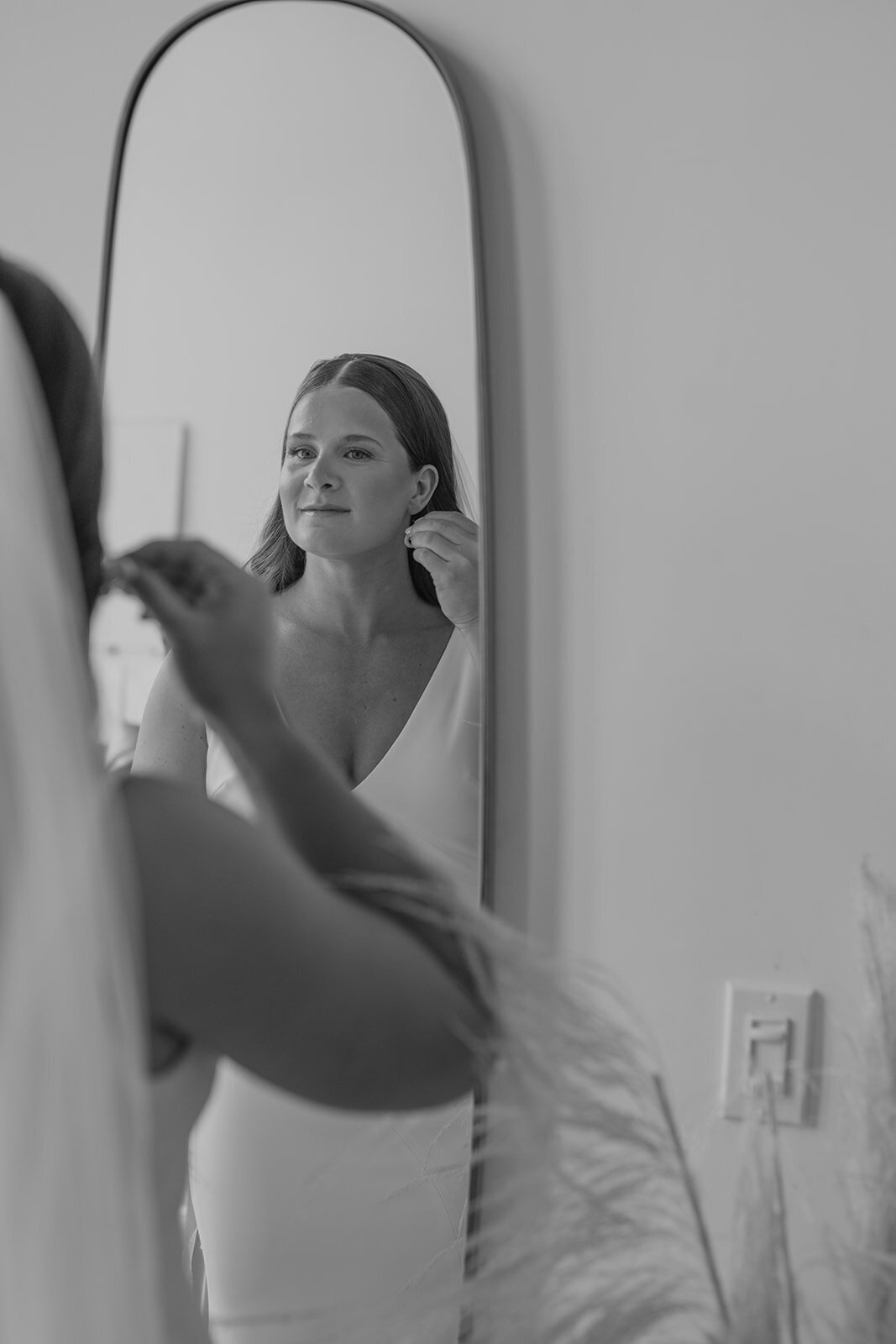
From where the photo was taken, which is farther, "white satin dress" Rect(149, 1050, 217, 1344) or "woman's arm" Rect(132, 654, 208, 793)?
"woman's arm" Rect(132, 654, 208, 793)

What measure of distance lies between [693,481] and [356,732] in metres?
0.36

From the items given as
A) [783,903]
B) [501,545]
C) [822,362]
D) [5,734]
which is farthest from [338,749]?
[5,734]

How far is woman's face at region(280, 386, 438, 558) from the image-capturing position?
1188mm

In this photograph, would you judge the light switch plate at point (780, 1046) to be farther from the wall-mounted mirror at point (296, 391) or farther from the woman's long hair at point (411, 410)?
the woman's long hair at point (411, 410)

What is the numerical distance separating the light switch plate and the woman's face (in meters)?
0.51

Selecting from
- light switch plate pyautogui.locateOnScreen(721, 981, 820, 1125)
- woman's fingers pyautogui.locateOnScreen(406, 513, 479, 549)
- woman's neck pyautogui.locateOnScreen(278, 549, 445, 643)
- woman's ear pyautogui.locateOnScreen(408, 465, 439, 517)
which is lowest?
light switch plate pyautogui.locateOnScreen(721, 981, 820, 1125)

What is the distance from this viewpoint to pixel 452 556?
118 cm

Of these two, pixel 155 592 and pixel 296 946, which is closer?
pixel 296 946

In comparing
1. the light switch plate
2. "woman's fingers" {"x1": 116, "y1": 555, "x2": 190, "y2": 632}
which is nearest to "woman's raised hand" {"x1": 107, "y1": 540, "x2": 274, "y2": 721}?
"woman's fingers" {"x1": 116, "y1": 555, "x2": 190, "y2": 632}

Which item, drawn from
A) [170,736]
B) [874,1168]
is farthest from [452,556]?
[874,1168]

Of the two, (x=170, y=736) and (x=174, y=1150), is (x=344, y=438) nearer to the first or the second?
(x=170, y=736)

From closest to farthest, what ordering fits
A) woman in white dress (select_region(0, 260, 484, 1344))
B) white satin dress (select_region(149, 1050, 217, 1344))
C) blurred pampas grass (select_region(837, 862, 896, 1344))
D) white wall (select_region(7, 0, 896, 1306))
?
1. woman in white dress (select_region(0, 260, 484, 1344))
2. white satin dress (select_region(149, 1050, 217, 1344))
3. blurred pampas grass (select_region(837, 862, 896, 1344))
4. white wall (select_region(7, 0, 896, 1306))

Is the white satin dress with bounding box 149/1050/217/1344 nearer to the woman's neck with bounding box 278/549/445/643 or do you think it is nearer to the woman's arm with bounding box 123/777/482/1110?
the woman's arm with bounding box 123/777/482/1110

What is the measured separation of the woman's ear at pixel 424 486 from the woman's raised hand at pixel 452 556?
0.5 inches
